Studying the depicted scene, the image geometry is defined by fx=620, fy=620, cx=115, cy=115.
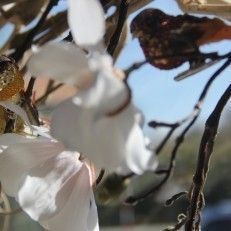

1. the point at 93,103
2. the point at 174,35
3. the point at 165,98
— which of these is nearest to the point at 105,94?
the point at 93,103

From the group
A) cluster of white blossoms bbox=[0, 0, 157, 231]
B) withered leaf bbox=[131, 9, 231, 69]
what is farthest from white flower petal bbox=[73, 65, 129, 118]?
withered leaf bbox=[131, 9, 231, 69]

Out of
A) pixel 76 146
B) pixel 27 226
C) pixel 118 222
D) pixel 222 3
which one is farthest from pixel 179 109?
pixel 118 222

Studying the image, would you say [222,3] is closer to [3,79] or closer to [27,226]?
[3,79]

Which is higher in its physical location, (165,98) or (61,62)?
(61,62)

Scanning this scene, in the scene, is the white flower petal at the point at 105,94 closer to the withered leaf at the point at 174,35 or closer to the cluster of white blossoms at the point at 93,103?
the cluster of white blossoms at the point at 93,103

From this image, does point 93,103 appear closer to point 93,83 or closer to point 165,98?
point 93,83

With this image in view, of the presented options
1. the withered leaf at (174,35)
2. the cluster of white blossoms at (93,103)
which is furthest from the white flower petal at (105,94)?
the withered leaf at (174,35)
